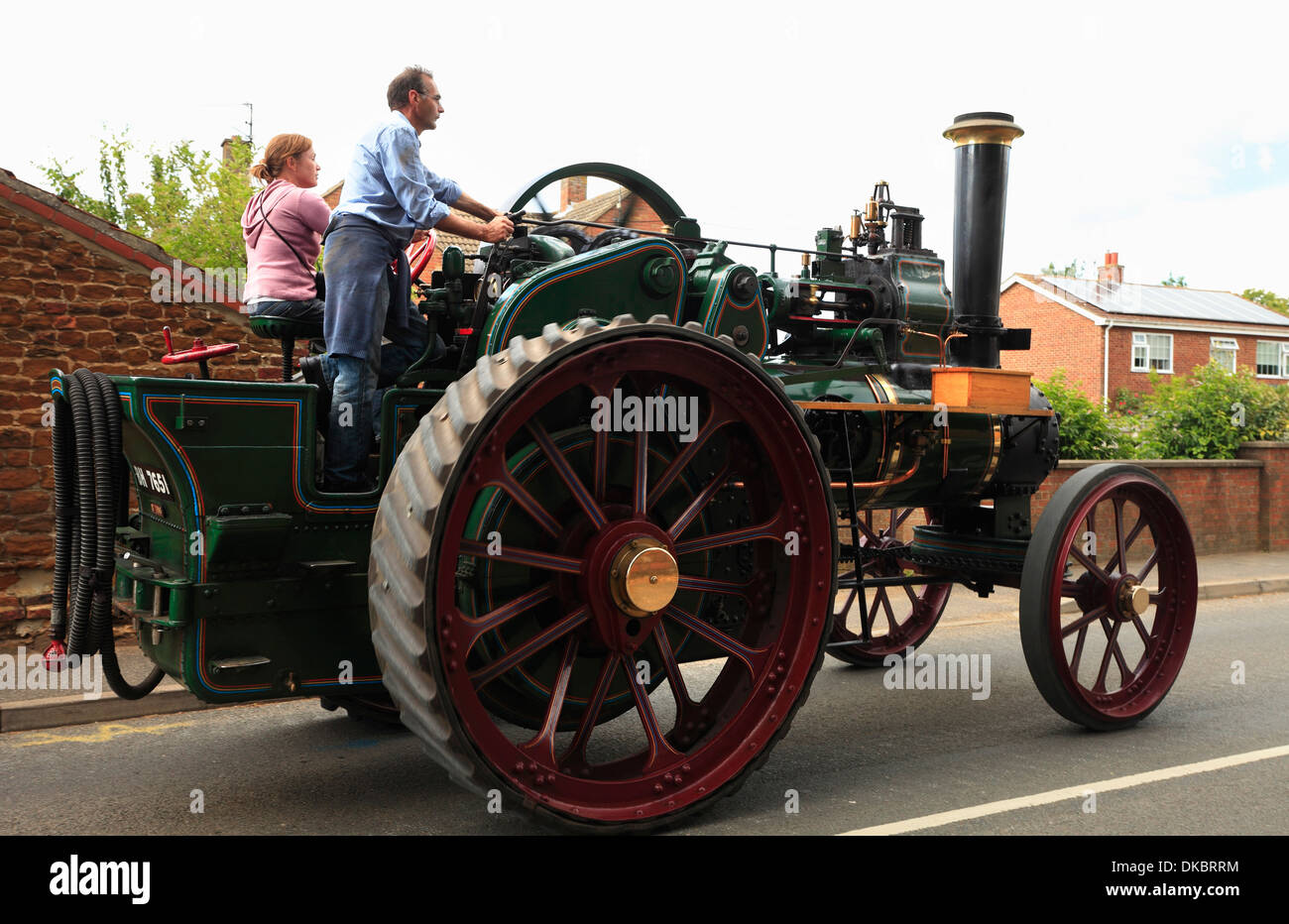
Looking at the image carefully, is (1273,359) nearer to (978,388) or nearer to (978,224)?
(978,224)

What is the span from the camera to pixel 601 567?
3.86 metres

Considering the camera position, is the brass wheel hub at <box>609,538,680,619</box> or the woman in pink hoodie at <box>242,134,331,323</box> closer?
the brass wheel hub at <box>609,538,680,619</box>

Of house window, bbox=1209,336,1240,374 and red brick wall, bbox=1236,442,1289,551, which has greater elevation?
house window, bbox=1209,336,1240,374

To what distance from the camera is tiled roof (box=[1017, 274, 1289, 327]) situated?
37.3 m

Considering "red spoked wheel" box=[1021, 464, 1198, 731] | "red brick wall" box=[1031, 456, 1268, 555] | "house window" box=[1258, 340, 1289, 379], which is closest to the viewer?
"red spoked wheel" box=[1021, 464, 1198, 731]

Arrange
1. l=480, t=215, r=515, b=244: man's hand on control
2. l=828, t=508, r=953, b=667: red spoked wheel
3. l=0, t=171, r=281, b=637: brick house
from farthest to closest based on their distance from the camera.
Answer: l=0, t=171, r=281, b=637: brick house → l=828, t=508, r=953, b=667: red spoked wheel → l=480, t=215, r=515, b=244: man's hand on control

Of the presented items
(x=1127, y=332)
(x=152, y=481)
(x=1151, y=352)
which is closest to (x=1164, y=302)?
(x=1151, y=352)

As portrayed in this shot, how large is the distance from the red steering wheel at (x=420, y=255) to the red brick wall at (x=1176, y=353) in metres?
33.3

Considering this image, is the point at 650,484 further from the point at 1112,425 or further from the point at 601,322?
the point at 1112,425

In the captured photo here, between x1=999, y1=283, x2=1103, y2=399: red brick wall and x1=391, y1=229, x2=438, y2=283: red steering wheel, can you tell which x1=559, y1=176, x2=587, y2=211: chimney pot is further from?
x1=999, y1=283, x2=1103, y2=399: red brick wall

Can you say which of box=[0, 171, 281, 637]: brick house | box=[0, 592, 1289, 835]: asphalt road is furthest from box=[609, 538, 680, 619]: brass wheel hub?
box=[0, 171, 281, 637]: brick house

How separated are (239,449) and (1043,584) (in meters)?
3.54

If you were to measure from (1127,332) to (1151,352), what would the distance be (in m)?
1.34

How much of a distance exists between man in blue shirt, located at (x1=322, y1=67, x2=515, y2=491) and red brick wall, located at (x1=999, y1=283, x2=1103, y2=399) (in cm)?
3166
